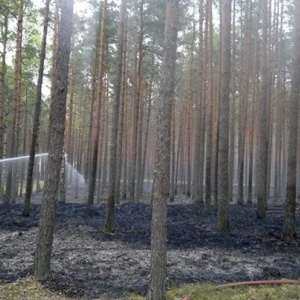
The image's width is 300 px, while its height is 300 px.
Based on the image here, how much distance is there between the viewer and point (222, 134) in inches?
450

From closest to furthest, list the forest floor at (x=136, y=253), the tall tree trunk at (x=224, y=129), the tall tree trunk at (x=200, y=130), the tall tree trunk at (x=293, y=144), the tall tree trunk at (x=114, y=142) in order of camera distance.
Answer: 1. the forest floor at (x=136, y=253)
2. the tall tree trunk at (x=293, y=144)
3. the tall tree trunk at (x=114, y=142)
4. the tall tree trunk at (x=224, y=129)
5. the tall tree trunk at (x=200, y=130)

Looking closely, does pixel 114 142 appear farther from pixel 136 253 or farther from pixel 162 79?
pixel 162 79

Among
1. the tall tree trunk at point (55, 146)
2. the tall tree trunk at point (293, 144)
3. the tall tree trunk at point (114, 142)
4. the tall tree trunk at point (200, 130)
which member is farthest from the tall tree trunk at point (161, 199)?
the tall tree trunk at point (200, 130)

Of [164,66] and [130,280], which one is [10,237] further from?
[164,66]

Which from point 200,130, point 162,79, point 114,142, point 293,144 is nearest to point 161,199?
point 162,79

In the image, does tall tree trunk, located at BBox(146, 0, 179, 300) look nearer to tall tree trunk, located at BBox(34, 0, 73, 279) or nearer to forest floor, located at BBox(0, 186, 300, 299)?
forest floor, located at BBox(0, 186, 300, 299)

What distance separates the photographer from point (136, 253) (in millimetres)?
8695

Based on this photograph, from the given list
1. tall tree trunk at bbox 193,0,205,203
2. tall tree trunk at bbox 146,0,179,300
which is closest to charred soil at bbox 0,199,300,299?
tall tree trunk at bbox 146,0,179,300

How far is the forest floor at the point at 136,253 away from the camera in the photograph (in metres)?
6.73

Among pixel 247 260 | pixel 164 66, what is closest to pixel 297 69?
pixel 247 260

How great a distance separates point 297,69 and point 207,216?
6967 mm

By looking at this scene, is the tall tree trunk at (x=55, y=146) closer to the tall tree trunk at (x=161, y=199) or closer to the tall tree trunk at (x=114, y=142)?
the tall tree trunk at (x=161, y=199)

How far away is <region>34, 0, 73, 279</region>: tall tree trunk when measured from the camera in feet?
22.4

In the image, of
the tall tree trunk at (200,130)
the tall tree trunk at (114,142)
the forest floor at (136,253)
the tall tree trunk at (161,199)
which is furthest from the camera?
the tall tree trunk at (200,130)
